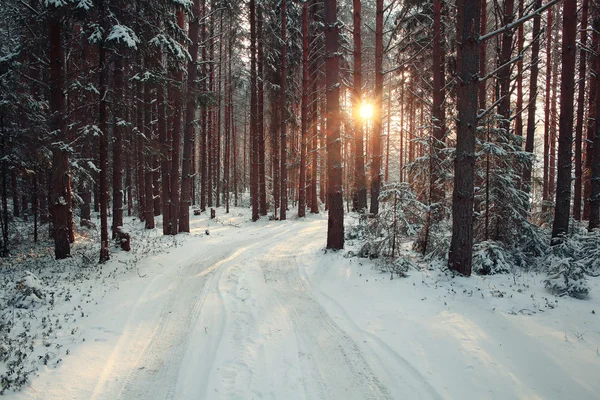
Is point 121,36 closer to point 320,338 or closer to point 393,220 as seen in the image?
point 393,220

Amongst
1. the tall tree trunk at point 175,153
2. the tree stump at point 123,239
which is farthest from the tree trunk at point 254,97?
the tree stump at point 123,239

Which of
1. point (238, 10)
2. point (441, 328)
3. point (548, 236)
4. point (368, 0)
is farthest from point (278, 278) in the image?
point (368, 0)

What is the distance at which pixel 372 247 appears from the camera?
27.6ft

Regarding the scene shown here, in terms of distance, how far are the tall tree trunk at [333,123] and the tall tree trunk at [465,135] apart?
11.9 ft

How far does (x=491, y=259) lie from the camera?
22.6ft

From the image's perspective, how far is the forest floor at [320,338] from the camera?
11.5 ft

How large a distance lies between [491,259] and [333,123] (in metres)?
5.49

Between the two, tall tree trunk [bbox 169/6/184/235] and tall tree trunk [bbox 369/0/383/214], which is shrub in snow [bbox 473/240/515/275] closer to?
tall tree trunk [bbox 369/0/383/214]

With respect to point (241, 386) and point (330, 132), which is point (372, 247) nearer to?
point (330, 132)

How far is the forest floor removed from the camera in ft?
11.5

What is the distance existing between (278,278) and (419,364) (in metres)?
4.15

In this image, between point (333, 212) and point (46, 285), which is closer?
point (46, 285)

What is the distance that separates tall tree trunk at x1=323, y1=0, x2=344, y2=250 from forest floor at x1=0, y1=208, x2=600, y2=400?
7.11ft

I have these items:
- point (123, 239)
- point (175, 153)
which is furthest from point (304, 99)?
point (123, 239)
